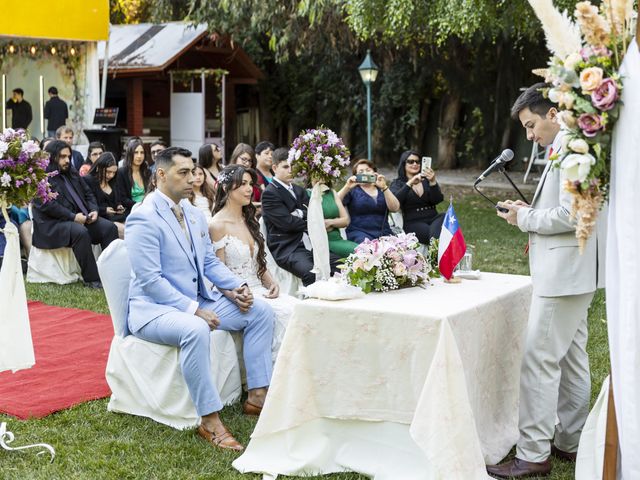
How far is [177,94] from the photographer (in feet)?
76.7

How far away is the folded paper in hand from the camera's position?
14.5 feet

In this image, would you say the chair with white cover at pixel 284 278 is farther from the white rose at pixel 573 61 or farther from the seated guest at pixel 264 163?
the white rose at pixel 573 61

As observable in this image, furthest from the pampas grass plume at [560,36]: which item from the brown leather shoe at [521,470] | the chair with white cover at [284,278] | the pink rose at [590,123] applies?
the chair with white cover at [284,278]

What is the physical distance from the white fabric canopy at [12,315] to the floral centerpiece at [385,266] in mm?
1914

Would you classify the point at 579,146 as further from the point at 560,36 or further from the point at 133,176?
the point at 133,176

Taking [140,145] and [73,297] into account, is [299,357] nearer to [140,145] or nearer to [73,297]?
[73,297]

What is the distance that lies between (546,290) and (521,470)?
3.04 ft

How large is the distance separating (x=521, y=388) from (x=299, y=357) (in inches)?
45.1

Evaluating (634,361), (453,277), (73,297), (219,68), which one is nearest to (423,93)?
(219,68)

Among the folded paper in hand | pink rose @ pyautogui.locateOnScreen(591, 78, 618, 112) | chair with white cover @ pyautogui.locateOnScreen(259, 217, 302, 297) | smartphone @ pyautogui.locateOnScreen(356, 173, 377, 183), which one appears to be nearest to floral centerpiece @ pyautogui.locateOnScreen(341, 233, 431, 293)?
the folded paper in hand

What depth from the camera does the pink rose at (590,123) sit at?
325cm

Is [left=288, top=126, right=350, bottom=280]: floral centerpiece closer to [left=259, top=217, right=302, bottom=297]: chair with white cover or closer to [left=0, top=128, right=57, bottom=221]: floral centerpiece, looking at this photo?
[left=259, top=217, right=302, bottom=297]: chair with white cover

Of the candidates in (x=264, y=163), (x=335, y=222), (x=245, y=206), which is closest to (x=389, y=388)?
(x=245, y=206)

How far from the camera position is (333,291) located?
444cm
